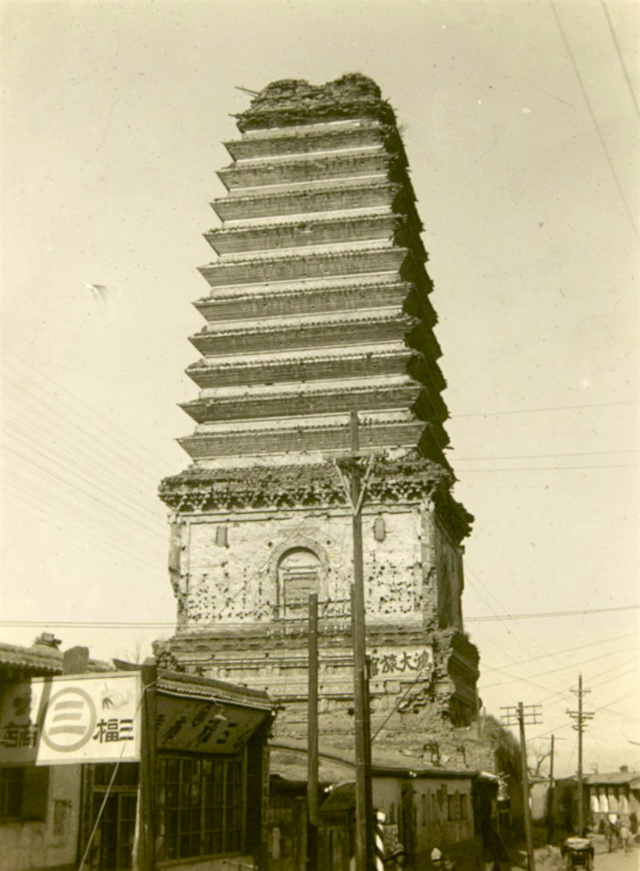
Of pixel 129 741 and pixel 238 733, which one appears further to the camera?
pixel 238 733

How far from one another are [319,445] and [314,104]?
50.1ft

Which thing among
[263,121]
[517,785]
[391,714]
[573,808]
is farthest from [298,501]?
[573,808]

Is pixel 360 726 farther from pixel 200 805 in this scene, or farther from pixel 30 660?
pixel 30 660

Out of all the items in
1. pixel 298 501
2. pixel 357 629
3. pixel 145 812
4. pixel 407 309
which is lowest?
pixel 145 812

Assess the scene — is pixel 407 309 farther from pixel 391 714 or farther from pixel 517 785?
pixel 517 785

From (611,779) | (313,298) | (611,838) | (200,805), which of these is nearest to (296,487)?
(313,298)

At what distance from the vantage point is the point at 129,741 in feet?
50.7

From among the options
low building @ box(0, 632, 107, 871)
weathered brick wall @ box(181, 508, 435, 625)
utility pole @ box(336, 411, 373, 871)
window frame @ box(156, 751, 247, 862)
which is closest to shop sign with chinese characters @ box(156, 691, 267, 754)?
window frame @ box(156, 751, 247, 862)

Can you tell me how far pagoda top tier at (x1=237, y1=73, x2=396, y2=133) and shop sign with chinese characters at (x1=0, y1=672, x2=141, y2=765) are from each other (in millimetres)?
33126

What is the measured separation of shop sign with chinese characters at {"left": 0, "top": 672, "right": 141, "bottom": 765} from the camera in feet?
50.8

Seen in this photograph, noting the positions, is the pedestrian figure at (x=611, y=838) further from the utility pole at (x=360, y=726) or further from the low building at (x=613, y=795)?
the utility pole at (x=360, y=726)

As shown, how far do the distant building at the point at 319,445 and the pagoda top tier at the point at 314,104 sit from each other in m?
0.09

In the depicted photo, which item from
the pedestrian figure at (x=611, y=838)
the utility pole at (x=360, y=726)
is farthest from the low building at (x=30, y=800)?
the pedestrian figure at (x=611, y=838)

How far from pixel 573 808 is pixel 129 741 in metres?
62.2
